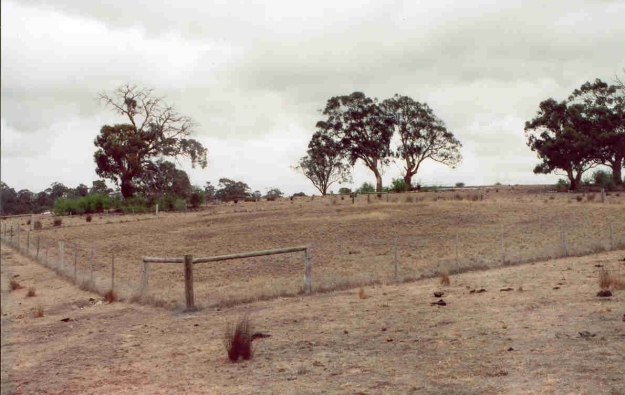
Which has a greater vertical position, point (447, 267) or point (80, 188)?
point (80, 188)

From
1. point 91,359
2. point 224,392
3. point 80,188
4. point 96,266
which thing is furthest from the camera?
point 80,188

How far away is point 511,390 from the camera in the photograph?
277 inches

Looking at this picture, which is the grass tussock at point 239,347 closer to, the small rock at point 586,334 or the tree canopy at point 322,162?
the small rock at point 586,334

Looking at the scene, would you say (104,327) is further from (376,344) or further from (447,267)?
(447,267)

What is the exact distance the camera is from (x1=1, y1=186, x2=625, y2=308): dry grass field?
751 inches

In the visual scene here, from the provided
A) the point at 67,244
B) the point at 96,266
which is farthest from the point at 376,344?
the point at 67,244

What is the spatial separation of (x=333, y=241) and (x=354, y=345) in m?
20.9

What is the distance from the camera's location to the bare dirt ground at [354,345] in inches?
302

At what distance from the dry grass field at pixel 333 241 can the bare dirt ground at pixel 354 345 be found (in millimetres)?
2373

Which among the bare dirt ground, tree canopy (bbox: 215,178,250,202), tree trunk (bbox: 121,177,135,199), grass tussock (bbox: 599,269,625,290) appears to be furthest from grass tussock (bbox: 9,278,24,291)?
tree canopy (bbox: 215,178,250,202)

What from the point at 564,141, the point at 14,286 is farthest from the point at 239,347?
the point at 564,141

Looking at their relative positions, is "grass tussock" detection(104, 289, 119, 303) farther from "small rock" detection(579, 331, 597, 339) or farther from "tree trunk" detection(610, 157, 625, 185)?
"tree trunk" detection(610, 157, 625, 185)

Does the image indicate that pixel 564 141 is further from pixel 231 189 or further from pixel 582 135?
pixel 231 189

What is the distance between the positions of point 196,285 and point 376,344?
11.4 m
